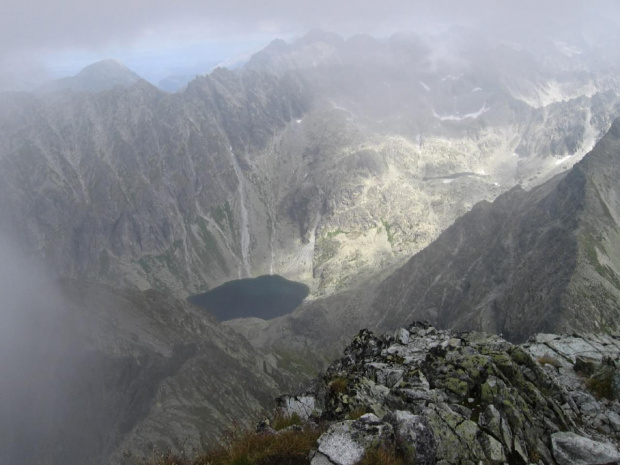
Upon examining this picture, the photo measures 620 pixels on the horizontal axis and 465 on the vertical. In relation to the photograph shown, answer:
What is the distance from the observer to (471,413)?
64.6 feet

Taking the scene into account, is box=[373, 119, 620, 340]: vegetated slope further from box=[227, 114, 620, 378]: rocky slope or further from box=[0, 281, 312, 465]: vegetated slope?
box=[0, 281, 312, 465]: vegetated slope

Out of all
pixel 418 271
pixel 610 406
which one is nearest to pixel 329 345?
pixel 418 271

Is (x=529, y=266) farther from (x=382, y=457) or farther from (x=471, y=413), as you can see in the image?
(x=382, y=457)

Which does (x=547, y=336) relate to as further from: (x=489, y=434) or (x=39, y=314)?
(x=39, y=314)

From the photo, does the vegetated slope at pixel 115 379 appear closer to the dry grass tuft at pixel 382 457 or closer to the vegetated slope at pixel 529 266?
the vegetated slope at pixel 529 266

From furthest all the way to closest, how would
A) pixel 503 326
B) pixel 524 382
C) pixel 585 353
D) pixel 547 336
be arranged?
pixel 503 326
pixel 547 336
pixel 585 353
pixel 524 382

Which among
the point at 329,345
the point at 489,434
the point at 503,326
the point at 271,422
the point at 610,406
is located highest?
the point at 489,434

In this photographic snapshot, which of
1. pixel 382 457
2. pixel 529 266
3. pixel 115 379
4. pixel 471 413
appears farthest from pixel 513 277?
pixel 382 457

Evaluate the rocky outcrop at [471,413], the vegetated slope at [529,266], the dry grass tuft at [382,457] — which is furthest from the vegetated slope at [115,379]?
the dry grass tuft at [382,457]

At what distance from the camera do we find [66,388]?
A: 102 metres

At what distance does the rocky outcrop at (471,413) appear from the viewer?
1596 cm

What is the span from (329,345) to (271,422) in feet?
522

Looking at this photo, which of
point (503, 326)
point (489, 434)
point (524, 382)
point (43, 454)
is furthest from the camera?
point (503, 326)

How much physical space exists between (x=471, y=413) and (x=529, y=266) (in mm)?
124299
